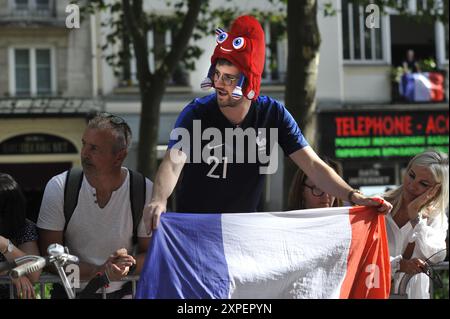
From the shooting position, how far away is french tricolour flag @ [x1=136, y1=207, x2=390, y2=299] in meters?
3.56

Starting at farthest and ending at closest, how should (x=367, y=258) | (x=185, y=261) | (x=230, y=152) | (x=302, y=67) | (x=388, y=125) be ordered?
(x=388, y=125) → (x=302, y=67) → (x=230, y=152) → (x=367, y=258) → (x=185, y=261)

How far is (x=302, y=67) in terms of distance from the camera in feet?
29.5

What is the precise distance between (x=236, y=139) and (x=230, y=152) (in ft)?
0.22

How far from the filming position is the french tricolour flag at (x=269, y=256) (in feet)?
11.7

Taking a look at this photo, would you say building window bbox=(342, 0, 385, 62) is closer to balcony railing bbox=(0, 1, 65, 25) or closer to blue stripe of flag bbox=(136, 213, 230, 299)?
balcony railing bbox=(0, 1, 65, 25)

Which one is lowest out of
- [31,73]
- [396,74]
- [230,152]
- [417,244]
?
[417,244]

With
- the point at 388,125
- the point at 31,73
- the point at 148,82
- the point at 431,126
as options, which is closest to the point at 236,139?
the point at 148,82

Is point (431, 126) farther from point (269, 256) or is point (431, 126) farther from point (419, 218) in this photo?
point (269, 256)

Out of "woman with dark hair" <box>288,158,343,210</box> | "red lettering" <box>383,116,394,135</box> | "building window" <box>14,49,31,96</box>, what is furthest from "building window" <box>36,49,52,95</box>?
"woman with dark hair" <box>288,158,343,210</box>

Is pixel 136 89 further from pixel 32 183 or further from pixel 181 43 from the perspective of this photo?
pixel 181 43

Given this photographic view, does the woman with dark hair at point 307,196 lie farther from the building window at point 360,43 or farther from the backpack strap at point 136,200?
the building window at point 360,43

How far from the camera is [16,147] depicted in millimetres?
22547

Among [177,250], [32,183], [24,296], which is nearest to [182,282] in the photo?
[177,250]

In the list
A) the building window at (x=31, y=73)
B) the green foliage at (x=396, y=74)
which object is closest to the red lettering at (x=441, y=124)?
the green foliage at (x=396, y=74)
